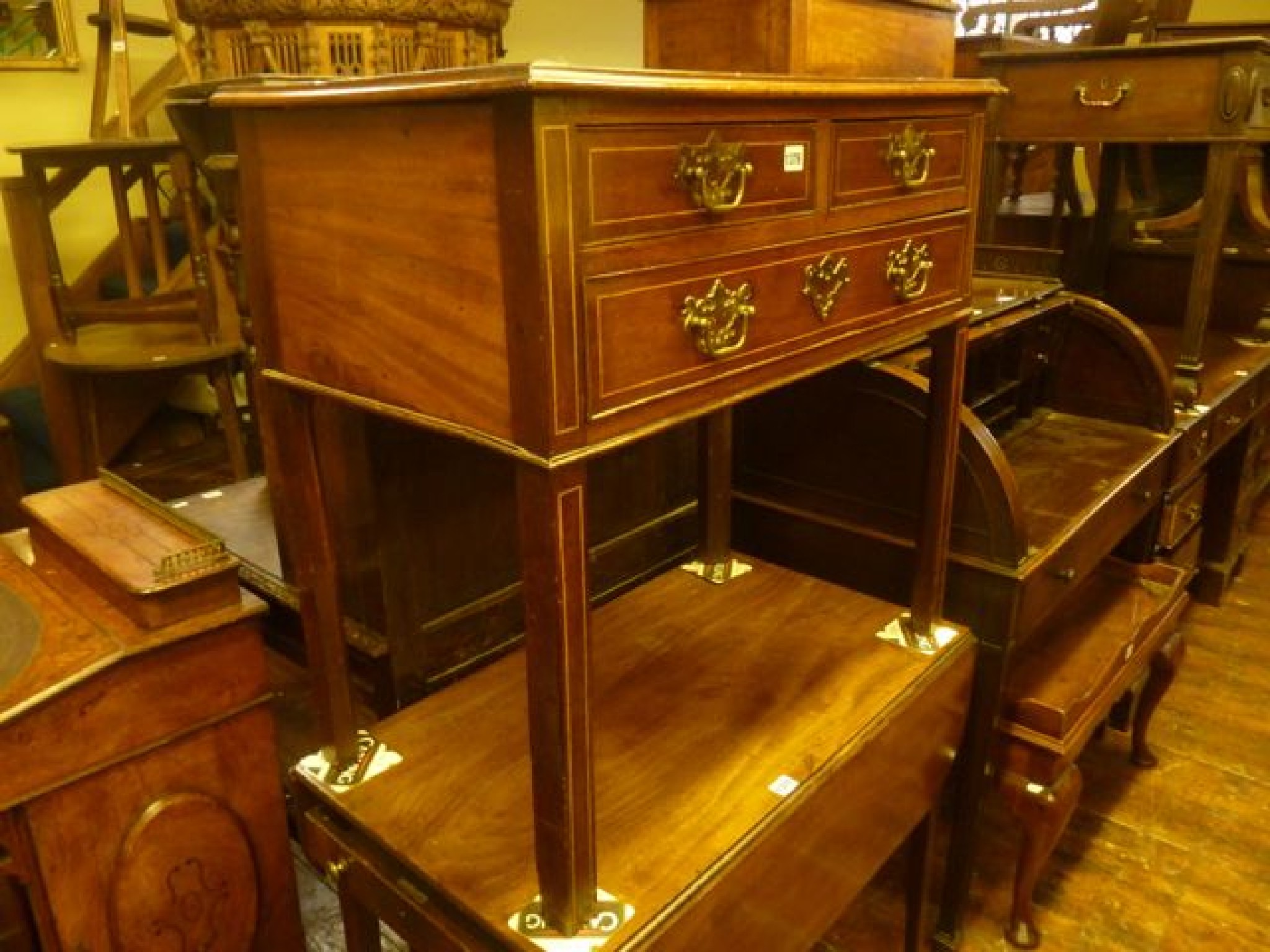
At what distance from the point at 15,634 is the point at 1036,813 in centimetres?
143

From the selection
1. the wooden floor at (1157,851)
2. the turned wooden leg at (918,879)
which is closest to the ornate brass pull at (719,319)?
the turned wooden leg at (918,879)

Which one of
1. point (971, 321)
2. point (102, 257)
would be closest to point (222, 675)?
point (971, 321)

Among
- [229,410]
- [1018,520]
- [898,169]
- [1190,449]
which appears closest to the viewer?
[898,169]

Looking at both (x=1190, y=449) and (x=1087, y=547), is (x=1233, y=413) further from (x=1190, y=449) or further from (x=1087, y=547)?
(x=1087, y=547)

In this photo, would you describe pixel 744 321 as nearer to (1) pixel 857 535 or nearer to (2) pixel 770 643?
(2) pixel 770 643

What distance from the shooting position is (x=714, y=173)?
0.85 meters

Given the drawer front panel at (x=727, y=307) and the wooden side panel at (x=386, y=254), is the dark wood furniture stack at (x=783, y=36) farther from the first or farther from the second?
the wooden side panel at (x=386, y=254)

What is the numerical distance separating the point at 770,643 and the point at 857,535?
0.95 ft

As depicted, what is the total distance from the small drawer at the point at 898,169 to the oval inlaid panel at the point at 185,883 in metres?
1.00

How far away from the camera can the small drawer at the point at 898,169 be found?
3.39 ft

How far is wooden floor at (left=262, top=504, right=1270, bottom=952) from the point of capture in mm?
1747

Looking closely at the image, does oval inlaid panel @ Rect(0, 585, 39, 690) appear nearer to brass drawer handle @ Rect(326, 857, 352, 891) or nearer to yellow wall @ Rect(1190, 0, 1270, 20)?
brass drawer handle @ Rect(326, 857, 352, 891)

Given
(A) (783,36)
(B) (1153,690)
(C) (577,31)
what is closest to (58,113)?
(C) (577,31)

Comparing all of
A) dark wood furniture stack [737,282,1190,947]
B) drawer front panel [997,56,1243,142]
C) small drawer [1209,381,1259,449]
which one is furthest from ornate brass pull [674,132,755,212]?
small drawer [1209,381,1259,449]
